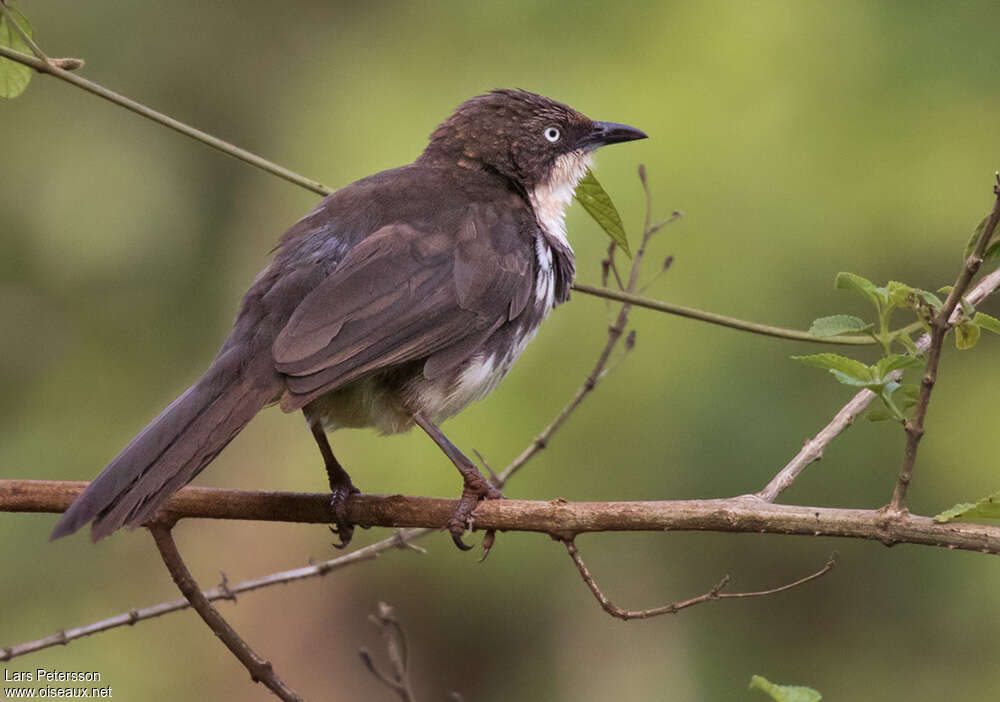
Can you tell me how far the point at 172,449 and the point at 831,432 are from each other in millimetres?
1621

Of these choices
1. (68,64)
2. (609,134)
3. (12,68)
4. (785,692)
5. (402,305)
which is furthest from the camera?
(609,134)

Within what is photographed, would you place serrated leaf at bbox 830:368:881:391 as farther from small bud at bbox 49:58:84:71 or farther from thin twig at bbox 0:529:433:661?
small bud at bbox 49:58:84:71

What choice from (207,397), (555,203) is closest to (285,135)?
(555,203)

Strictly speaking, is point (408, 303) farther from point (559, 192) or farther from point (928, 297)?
point (928, 297)

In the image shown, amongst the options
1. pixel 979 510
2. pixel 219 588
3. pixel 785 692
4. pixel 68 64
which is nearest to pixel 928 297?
pixel 979 510

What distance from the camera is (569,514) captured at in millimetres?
2898

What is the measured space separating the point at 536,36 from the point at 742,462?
2517 millimetres

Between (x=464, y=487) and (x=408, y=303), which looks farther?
(x=408, y=303)

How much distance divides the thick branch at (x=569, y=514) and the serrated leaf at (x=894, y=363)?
1.01 feet

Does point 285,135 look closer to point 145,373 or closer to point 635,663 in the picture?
point 145,373

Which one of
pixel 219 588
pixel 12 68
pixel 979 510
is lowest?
pixel 219 588

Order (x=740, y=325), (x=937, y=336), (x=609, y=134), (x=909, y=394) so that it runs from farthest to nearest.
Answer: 1. (x=609, y=134)
2. (x=740, y=325)
3. (x=909, y=394)
4. (x=937, y=336)

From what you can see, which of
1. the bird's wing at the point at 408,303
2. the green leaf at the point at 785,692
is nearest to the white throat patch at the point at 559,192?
the bird's wing at the point at 408,303

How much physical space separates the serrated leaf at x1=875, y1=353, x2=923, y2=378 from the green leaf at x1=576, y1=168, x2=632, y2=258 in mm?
1100
